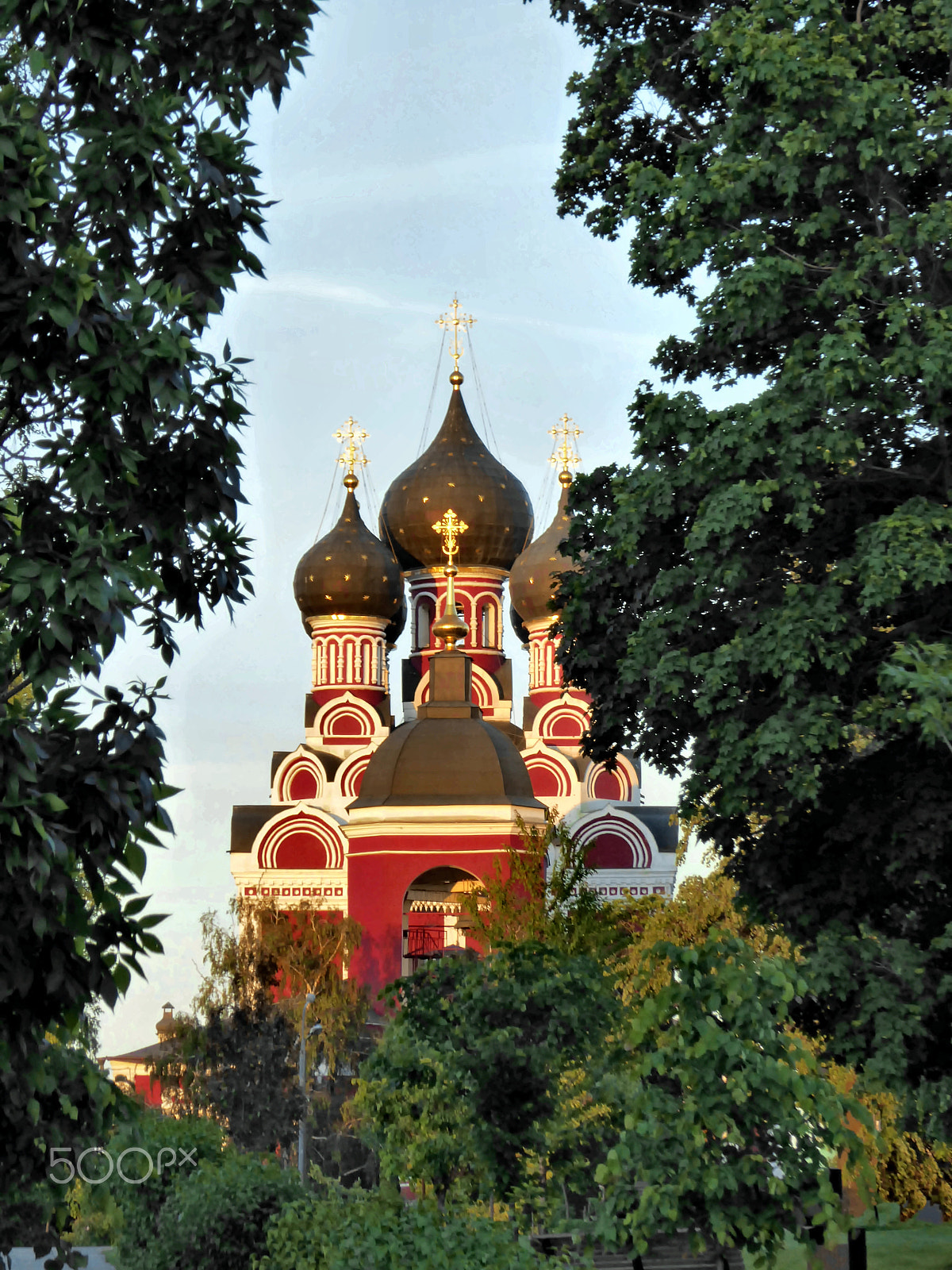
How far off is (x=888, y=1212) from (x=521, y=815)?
14965 mm

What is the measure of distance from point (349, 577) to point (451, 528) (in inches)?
110

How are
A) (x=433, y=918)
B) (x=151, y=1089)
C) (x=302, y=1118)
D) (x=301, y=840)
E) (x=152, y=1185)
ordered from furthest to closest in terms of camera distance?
(x=301, y=840) < (x=433, y=918) < (x=151, y=1089) < (x=302, y=1118) < (x=152, y=1185)

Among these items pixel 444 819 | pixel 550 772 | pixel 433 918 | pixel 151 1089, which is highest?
pixel 550 772

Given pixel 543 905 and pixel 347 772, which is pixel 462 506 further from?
pixel 543 905

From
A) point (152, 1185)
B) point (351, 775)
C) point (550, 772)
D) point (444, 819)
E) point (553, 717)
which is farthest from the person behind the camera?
point (351, 775)

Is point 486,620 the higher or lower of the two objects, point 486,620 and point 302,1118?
the higher

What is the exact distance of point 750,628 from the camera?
1097cm

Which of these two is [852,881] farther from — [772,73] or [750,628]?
[772,73]

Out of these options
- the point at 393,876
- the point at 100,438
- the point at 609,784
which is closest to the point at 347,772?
the point at 609,784

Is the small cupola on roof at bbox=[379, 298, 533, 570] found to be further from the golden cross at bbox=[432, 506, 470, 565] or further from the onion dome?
the onion dome

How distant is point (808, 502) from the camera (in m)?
10.6

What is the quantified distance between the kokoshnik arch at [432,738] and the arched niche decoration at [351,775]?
49mm

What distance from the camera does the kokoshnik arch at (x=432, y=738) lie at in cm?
3219

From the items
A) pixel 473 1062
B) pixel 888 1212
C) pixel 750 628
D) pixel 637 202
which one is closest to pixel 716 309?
pixel 637 202
